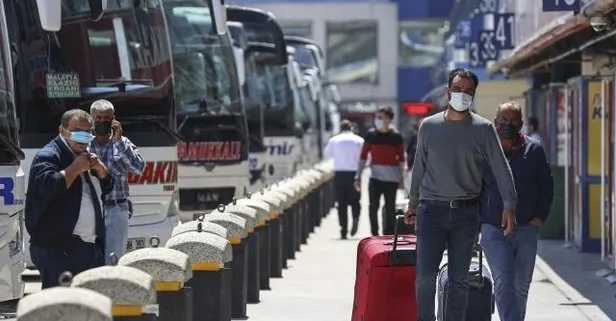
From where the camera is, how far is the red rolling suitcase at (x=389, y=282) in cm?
1132

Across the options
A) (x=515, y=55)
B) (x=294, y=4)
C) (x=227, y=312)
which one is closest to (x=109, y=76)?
(x=227, y=312)

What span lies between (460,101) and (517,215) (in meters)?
1.37

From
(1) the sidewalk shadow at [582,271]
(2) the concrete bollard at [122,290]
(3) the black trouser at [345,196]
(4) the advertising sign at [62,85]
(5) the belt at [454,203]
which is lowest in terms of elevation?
(1) the sidewalk shadow at [582,271]

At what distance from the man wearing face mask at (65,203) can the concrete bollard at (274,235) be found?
22.7ft

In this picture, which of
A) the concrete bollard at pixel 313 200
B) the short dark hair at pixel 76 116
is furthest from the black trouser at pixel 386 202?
the short dark hair at pixel 76 116

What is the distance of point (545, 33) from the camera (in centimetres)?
1872

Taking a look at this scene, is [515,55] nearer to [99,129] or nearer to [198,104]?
[198,104]

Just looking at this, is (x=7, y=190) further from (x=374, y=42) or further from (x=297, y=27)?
(x=374, y=42)

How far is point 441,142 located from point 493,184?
93cm

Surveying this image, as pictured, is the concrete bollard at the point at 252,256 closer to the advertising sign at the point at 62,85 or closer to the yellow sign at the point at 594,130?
the advertising sign at the point at 62,85

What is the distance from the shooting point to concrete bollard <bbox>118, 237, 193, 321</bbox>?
941cm

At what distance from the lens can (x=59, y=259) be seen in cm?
1052

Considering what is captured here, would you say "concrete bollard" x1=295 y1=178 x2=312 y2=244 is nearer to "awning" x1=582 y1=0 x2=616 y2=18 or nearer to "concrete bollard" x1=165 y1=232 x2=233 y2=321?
"awning" x1=582 y1=0 x2=616 y2=18

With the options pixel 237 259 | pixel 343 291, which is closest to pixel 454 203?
pixel 237 259
